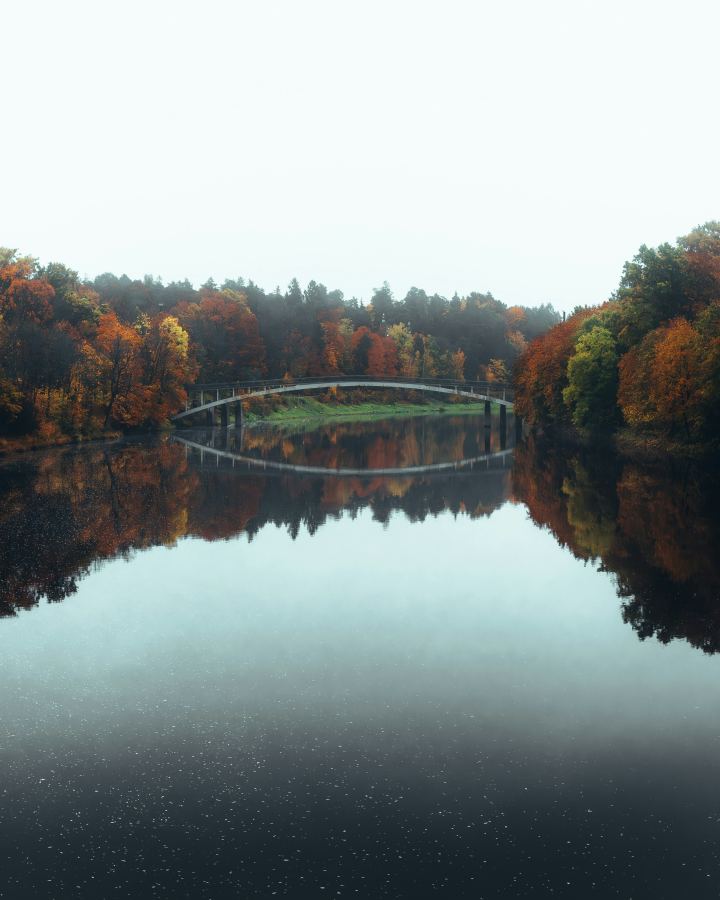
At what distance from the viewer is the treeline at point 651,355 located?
53.6 metres

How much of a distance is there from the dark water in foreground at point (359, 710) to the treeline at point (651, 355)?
24.6 meters

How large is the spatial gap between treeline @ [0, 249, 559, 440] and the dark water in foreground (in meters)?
38.9

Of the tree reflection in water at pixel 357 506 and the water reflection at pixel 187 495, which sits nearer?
the tree reflection in water at pixel 357 506

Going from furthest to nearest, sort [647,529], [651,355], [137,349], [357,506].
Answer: [137,349] → [651,355] → [357,506] → [647,529]

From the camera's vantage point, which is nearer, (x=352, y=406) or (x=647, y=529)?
(x=647, y=529)

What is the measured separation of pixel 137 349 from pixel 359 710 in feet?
267

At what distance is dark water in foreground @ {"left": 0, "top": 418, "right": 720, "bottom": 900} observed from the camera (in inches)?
390

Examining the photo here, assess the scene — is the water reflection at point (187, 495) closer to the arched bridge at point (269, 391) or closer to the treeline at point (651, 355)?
the treeline at point (651, 355)

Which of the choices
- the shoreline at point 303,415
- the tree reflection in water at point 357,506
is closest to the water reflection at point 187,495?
the tree reflection in water at point 357,506

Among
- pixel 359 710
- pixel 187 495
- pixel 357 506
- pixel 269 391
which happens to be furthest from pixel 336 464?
pixel 269 391

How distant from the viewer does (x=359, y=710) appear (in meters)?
14.2

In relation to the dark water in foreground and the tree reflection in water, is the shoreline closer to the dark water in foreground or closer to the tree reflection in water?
the tree reflection in water

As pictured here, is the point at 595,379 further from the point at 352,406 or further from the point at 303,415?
the point at 352,406

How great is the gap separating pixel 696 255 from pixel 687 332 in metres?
13.4
